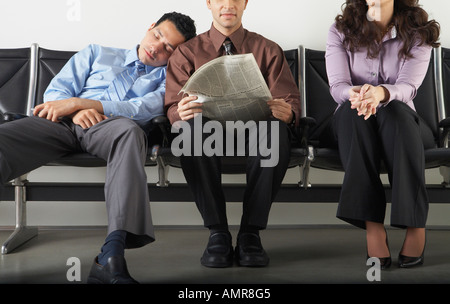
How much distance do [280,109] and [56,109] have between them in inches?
34.4

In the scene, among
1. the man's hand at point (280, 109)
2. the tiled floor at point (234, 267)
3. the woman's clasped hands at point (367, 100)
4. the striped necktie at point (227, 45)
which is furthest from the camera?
the striped necktie at point (227, 45)

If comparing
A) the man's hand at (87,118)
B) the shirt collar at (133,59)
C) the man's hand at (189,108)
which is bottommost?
the man's hand at (87,118)

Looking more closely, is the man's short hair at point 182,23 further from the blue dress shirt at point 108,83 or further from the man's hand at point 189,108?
the man's hand at point 189,108

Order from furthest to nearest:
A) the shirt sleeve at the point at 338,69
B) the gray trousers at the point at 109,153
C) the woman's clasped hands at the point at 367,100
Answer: the shirt sleeve at the point at 338,69
the woman's clasped hands at the point at 367,100
the gray trousers at the point at 109,153

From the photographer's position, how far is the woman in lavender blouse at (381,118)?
1735 millimetres

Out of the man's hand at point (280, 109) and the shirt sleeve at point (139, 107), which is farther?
the shirt sleeve at point (139, 107)

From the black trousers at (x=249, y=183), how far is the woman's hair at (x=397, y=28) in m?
0.56

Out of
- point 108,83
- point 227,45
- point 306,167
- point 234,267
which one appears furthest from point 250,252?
point 108,83

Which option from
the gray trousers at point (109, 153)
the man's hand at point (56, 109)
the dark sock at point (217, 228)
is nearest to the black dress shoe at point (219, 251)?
the dark sock at point (217, 228)

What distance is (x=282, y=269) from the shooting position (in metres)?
1.84

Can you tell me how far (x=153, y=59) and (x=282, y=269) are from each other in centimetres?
113

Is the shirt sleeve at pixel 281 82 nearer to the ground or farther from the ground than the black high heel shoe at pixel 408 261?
farther from the ground
